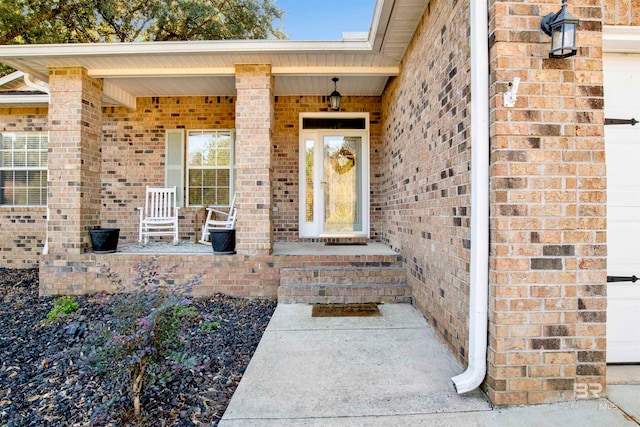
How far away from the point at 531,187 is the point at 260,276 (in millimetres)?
3348

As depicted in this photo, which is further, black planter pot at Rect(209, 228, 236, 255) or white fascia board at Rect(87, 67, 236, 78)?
white fascia board at Rect(87, 67, 236, 78)

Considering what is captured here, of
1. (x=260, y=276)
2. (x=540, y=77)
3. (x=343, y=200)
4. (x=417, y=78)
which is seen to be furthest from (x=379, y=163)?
(x=540, y=77)

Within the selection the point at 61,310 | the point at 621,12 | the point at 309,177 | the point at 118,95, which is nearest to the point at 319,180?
the point at 309,177

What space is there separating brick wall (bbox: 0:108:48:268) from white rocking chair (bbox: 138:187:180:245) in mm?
2040

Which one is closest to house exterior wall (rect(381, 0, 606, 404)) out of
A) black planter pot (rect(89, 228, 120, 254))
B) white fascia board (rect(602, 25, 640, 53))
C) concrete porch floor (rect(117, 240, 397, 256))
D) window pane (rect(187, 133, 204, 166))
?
white fascia board (rect(602, 25, 640, 53))

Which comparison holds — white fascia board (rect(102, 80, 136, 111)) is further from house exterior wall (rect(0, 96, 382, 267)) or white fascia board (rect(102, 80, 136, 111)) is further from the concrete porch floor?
the concrete porch floor

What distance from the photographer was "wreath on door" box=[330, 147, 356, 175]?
6371 mm

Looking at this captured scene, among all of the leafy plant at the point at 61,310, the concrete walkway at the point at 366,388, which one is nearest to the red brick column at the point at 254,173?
the concrete walkway at the point at 366,388

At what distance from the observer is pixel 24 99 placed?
6.20m

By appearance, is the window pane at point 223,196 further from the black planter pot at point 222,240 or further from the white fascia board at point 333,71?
the white fascia board at point 333,71

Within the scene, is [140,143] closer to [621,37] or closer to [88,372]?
[88,372]

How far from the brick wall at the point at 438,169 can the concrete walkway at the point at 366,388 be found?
1.04 feet

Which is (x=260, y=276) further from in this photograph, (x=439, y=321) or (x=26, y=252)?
(x=26, y=252)

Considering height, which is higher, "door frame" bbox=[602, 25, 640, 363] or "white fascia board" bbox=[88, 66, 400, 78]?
"white fascia board" bbox=[88, 66, 400, 78]
